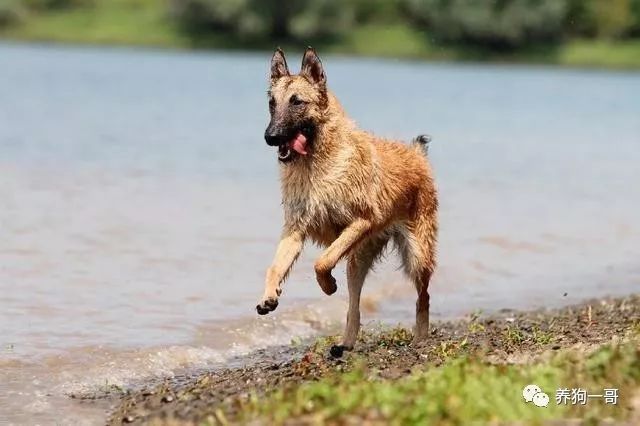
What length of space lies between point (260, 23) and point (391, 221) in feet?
212

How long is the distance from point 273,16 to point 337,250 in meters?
65.7

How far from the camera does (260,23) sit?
73.7 m

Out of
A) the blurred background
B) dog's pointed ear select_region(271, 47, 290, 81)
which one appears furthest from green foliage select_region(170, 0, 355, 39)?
dog's pointed ear select_region(271, 47, 290, 81)

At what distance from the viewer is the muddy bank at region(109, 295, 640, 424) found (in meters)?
7.69

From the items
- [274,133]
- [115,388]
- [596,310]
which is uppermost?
[274,133]

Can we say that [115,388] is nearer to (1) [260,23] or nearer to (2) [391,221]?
(2) [391,221]

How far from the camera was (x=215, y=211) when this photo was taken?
753 inches

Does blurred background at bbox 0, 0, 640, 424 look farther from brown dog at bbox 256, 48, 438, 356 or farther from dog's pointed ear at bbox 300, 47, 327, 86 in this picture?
dog's pointed ear at bbox 300, 47, 327, 86

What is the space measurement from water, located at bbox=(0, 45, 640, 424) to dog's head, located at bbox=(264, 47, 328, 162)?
7.39 feet

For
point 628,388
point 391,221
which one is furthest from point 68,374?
point 628,388

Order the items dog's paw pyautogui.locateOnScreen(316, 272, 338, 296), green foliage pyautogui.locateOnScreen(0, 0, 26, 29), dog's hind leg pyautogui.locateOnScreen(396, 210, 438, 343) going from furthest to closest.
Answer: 1. green foliage pyautogui.locateOnScreen(0, 0, 26, 29)
2. dog's hind leg pyautogui.locateOnScreen(396, 210, 438, 343)
3. dog's paw pyautogui.locateOnScreen(316, 272, 338, 296)

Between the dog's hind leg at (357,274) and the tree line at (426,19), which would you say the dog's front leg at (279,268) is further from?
the tree line at (426,19)

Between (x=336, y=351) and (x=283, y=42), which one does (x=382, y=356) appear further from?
(x=283, y=42)

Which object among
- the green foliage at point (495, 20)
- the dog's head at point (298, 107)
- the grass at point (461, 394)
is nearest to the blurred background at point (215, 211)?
the grass at point (461, 394)
